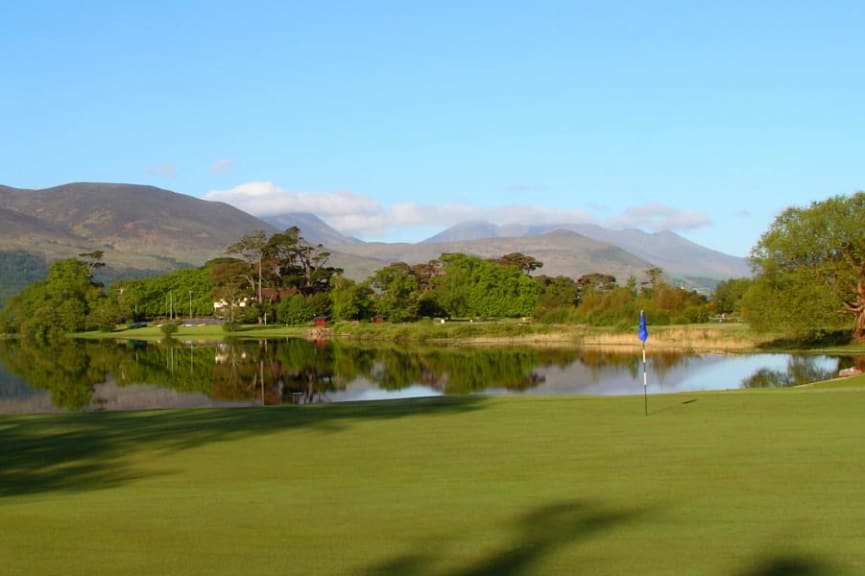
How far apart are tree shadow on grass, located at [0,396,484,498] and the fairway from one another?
80mm

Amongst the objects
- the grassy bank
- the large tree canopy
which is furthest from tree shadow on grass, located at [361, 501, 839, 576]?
the grassy bank

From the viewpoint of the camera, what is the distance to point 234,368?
46500 millimetres

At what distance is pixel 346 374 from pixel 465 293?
6198cm

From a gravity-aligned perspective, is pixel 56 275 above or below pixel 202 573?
above

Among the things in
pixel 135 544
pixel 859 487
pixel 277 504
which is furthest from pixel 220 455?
pixel 859 487

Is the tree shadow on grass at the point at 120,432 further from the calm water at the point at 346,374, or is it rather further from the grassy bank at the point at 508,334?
the grassy bank at the point at 508,334

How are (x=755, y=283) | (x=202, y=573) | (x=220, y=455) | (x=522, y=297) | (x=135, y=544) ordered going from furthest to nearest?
(x=522, y=297), (x=755, y=283), (x=220, y=455), (x=135, y=544), (x=202, y=573)

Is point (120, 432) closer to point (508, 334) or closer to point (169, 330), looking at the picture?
point (508, 334)

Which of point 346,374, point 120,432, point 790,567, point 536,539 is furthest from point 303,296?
point 790,567

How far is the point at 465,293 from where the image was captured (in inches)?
4077

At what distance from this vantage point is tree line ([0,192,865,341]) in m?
48.9

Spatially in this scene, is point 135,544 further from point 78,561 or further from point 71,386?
point 71,386

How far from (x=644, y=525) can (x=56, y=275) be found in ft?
374

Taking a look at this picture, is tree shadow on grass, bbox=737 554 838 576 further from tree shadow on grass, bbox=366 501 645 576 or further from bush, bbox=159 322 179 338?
bush, bbox=159 322 179 338
